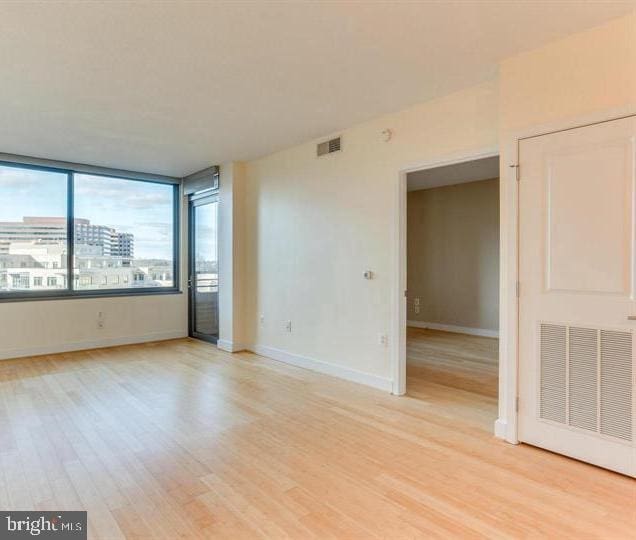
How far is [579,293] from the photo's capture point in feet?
8.14

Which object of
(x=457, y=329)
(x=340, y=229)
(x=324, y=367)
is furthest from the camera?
(x=457, y=329)

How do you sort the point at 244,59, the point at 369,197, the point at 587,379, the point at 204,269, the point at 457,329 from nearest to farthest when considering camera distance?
the point at 587,379, the point at 244,59, the point at 369,197, the point at 204,269, the point at 457,329

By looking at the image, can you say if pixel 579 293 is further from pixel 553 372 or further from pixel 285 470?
pixel 285 470

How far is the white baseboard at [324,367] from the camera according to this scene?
3944 millimetres

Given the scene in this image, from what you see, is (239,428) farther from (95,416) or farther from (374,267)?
(374,267)

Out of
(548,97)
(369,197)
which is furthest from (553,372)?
(369,197)

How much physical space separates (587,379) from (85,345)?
19.6 ft

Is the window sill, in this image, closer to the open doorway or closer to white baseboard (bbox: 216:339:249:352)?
white baseboard (bbox: 216:339:249:352)

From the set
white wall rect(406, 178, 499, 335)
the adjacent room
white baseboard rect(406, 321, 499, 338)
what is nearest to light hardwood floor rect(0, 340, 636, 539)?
the adjacent room

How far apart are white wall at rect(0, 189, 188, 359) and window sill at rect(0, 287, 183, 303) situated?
5 cm

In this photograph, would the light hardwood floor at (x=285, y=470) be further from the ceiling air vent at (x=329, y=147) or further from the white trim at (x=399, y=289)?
the ceiling air vent at (x=329, y=147)

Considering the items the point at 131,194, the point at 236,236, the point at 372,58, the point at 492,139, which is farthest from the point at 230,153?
the point at 492,139

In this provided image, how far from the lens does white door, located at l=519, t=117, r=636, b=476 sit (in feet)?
7.55

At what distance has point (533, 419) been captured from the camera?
268cm
